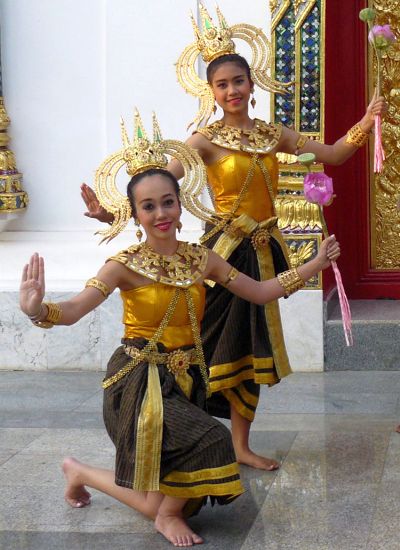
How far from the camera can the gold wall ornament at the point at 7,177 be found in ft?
25.0

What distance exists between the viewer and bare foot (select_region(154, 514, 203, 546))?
4.45 meters

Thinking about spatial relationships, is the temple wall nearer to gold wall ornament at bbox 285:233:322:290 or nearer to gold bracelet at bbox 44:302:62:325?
gold wall ornament at bbox 285:233:322:290

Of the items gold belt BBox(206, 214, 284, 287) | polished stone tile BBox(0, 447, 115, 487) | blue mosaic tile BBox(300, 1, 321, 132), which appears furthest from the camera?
blue mosaic tile BBox(300, 1, 321, 132)

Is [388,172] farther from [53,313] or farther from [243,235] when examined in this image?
[53,313]

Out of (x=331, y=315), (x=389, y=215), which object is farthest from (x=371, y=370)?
(x=389, y=215)

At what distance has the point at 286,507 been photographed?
4.79 metres

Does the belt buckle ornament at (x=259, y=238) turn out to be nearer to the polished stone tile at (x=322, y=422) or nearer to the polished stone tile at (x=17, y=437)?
the polished stone tile at (x=322, y=422)

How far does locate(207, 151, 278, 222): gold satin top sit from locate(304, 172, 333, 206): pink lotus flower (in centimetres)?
57

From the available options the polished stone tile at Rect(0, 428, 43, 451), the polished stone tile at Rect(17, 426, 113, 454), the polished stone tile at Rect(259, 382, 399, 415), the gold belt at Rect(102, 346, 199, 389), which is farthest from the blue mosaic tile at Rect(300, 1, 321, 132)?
the gold belt at Rect(102, 346, 199, 389)

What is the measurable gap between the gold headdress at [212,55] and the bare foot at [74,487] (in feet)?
5.10

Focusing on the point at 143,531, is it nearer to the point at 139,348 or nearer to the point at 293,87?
the point at 139,348

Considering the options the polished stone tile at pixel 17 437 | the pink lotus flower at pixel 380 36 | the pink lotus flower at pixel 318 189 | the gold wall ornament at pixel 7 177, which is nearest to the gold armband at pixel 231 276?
the pink lotus flower at pixel 318 189

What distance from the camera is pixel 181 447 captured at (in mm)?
4434

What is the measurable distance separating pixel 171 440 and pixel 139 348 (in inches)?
Result: 14.4
